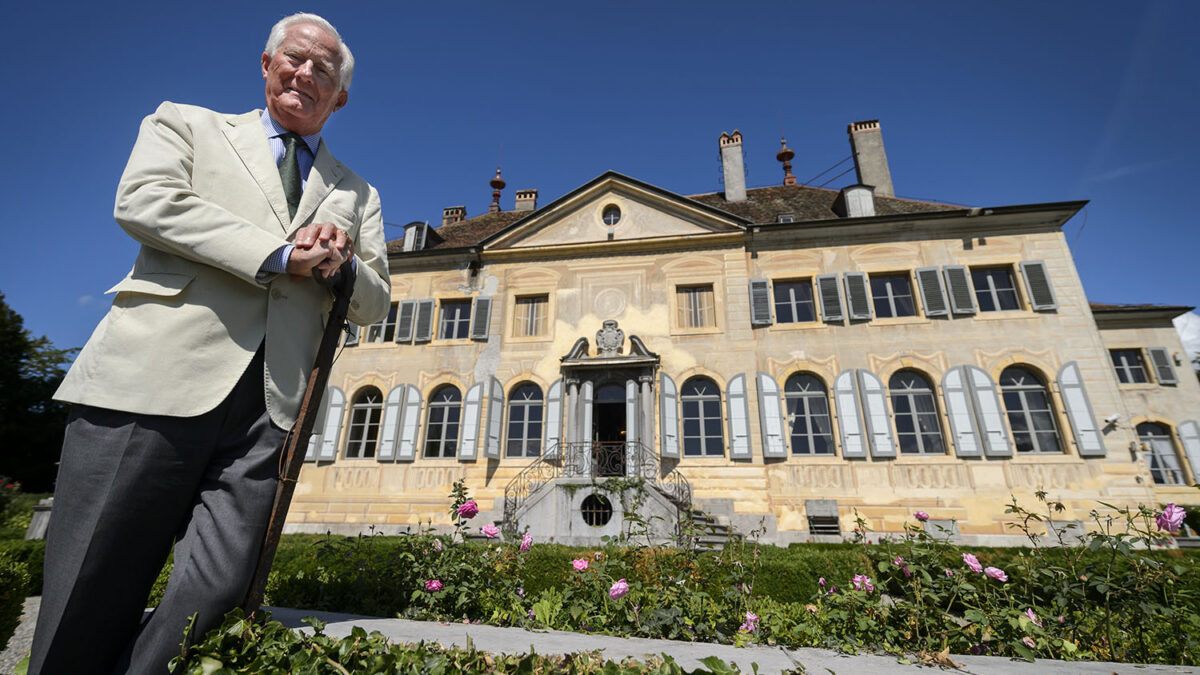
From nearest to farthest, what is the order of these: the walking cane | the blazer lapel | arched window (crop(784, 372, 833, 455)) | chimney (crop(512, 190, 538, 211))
A: the walking cane
the blazer lapel
arched window (crop(784, 372, 833, 455))
chimney (crop(512, 190, 538, 211))

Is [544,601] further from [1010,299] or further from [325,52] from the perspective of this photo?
[1010,299]

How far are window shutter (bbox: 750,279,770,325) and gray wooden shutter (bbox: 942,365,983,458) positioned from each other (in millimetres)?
4287

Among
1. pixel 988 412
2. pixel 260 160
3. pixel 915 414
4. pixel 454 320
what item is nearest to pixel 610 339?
pixel 454 320

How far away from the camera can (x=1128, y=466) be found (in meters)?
11.1

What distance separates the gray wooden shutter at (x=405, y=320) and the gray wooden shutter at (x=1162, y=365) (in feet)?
78.2

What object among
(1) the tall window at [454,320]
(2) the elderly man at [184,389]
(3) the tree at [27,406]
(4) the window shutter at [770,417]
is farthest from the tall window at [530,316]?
(3) the tree at [27,406]

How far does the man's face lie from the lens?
6.86 ft

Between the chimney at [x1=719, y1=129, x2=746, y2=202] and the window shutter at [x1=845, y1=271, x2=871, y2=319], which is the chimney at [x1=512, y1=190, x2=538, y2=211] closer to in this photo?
the chimney at [x1=719, y1=129, x2=746, y2=202]

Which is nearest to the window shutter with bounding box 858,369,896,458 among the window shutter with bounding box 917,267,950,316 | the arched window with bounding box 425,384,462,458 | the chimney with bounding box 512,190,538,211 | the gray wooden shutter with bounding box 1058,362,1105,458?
the window shutter with bounding box 917,267,950,316

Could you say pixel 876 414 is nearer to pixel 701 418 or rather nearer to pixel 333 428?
pixel 701 418

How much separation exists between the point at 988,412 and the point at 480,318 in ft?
41.7

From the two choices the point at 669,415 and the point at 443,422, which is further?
the point at 443,422

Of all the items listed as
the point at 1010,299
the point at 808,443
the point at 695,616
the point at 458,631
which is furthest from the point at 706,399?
the point at 458,631

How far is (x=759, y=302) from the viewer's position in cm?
1351
